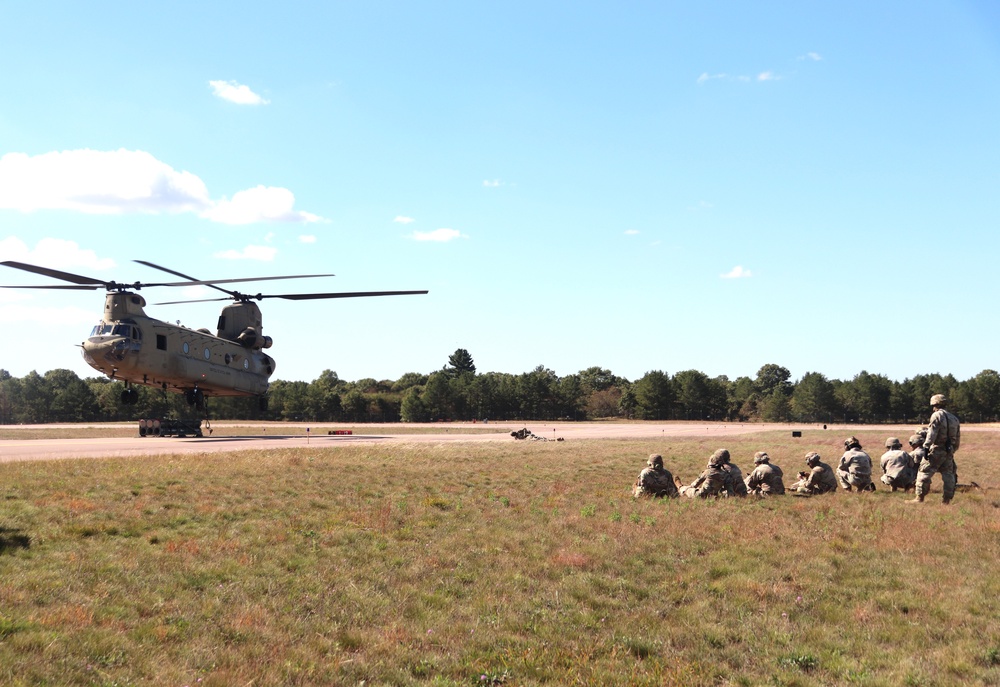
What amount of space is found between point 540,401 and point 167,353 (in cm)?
10069

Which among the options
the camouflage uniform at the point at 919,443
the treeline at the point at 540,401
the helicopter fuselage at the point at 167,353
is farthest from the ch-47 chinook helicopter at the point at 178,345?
the treeline at the point at 540,401

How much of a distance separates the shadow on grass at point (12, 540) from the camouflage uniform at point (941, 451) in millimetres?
18552

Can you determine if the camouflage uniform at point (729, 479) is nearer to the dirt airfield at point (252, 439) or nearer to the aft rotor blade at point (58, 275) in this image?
the dirt airfield at point (252, 439)

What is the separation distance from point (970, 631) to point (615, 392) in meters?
154

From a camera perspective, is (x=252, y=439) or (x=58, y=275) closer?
(x=58, y=275)

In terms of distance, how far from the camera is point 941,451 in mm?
17250

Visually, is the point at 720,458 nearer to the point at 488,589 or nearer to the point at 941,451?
the point at 941,451

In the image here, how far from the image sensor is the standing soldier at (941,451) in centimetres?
1720

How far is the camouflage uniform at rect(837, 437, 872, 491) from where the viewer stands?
19.7 metres

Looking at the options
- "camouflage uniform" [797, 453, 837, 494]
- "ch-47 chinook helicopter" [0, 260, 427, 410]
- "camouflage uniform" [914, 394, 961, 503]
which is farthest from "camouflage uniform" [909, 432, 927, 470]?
"ch-47 chinook helicopter" [0, 260, 427, 410]

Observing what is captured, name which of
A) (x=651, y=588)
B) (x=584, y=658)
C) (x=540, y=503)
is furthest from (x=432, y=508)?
(x=584, y=658)

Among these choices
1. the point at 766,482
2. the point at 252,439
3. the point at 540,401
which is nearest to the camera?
the point at 766,482

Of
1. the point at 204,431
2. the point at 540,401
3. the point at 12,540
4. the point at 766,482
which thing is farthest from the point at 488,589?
the point at 540,401

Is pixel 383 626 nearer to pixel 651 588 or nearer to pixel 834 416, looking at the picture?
pixel 651 588
